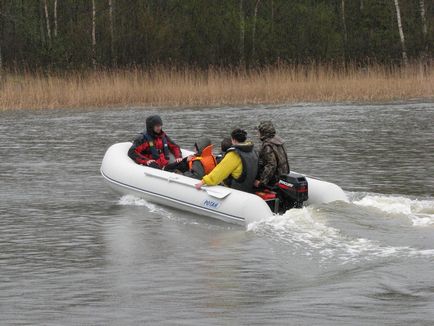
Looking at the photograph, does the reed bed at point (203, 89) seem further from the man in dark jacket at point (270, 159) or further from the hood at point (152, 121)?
the man in dark jacket at point (270, 159)

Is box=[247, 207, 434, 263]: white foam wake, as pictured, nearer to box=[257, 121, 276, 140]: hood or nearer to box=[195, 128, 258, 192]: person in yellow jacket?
box=[195, 128, 258, 192]: person in yellow jacket

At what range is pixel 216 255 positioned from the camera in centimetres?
946

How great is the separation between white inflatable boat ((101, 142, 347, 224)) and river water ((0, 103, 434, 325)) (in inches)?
5.3

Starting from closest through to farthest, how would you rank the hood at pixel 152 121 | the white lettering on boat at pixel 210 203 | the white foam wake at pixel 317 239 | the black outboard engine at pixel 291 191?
1. the white foam wake at pixel 317 239
2. the black outboard engine at pixel 291 191
3. the white lettering on boat at pixel 210 203
4. the hood at pixel 152 121

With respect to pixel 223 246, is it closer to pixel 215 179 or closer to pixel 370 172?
pixel 215 179

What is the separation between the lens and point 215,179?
11.4 metres

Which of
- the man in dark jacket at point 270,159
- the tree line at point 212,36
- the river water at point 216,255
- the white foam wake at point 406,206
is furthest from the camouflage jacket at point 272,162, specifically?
the tree line at point 212,36

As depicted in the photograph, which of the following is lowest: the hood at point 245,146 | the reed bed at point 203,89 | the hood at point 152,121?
the reed bed at point 203,89

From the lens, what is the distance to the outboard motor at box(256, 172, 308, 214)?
1101 centimetres

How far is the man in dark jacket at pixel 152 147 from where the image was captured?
44.2 ft

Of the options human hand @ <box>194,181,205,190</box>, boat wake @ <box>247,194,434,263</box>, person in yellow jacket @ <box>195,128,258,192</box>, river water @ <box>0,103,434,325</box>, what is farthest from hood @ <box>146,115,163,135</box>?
boat wake @ <box>247,194,434,263</box>

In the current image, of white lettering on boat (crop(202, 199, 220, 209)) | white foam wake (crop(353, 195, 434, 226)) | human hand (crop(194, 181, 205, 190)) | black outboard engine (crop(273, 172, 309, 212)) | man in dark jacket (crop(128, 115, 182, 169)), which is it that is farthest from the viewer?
man in dark jacket (crop(128, 115, 182, 169))

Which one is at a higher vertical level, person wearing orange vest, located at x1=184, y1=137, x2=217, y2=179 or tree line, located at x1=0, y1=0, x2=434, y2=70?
tree line, located at x1=0, y1=0, x2=434, y2=70

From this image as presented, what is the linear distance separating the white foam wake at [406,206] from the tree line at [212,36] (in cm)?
2169
